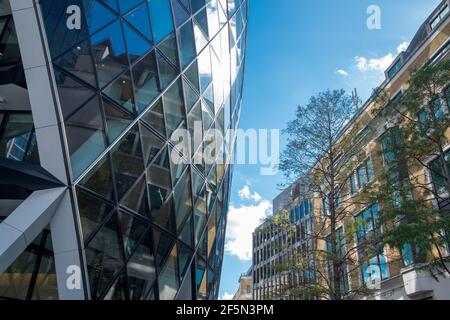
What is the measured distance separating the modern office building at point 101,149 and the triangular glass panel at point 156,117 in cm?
5

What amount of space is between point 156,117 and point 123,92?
4.83 feet

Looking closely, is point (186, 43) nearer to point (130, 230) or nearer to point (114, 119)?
point (114, 119)

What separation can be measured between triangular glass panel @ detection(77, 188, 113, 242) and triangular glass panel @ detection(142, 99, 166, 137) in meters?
3.01

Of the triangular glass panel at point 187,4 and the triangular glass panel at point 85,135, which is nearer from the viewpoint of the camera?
the triangular glass panel at point 85,135

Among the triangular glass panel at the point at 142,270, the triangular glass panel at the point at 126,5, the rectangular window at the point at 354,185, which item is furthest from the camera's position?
the rectangular window at the point at 354,185

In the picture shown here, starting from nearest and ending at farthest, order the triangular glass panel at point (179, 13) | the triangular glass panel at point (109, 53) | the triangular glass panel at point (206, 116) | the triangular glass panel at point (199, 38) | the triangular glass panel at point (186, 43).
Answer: the triangular glass panel at point (109, 53) → the triangular glass panel at point (179, 13) → the triangular glass panel at point (186, 43) → the triangular glass panel at point (199, 38) → the triangular glass panel at point (206, 116)

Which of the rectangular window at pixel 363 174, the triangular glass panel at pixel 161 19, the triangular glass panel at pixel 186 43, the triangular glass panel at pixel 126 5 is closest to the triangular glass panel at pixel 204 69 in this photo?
the triangular glass panel at pixel 186 43

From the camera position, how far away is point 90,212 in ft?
32.9

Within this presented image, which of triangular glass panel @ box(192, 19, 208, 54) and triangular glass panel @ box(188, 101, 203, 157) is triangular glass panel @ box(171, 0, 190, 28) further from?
triangular glass panel @ box(188, 101, 203, 157)

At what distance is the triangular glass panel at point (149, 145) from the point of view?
11.9m

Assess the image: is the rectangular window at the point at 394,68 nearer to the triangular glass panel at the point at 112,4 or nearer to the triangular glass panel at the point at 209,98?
the triangular glass panel at the point at 209,98

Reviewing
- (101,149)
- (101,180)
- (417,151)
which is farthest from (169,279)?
(417,151)
